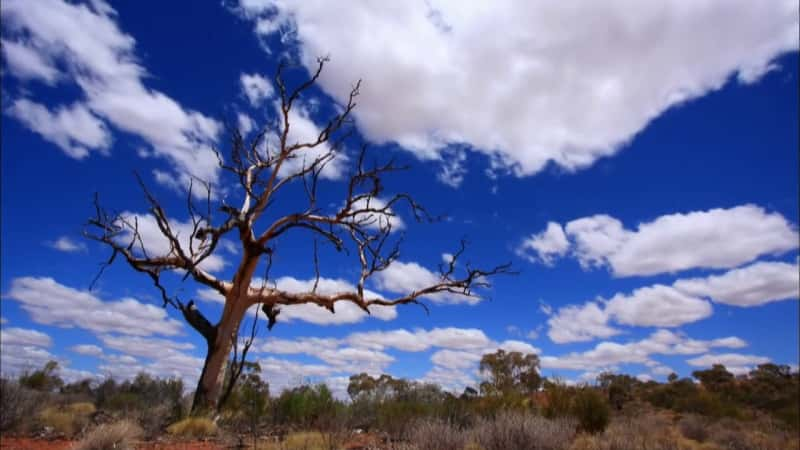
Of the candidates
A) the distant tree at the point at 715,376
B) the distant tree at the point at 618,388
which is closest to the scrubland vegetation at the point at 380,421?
the distant tree at the point at 618,388

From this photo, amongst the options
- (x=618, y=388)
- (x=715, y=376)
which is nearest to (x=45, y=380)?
(x=618, y=388)

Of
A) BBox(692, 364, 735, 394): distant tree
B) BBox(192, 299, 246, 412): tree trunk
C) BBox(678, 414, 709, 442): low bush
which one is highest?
BBox(692, 364, 735, 394): distant tree

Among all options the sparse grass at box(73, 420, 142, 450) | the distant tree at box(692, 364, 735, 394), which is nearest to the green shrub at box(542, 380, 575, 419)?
the sparse grass at box(73, 420, 142, 450)

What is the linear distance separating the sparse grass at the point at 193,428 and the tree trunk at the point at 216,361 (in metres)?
1.25

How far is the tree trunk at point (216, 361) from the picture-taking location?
A: 493 inches

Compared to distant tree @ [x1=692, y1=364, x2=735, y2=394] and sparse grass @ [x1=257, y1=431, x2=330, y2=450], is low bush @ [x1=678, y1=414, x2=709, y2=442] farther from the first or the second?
distant tree @ [x1=692, y1=364, x2=735, y2=394]

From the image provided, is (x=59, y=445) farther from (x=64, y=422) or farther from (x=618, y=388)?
(x=618, y=388)

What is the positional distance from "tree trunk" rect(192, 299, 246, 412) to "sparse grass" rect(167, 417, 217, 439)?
1253 mm

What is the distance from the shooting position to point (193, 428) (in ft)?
34.8

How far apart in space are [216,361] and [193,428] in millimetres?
2342

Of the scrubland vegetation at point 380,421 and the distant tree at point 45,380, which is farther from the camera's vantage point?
the distant tree at point 45,380

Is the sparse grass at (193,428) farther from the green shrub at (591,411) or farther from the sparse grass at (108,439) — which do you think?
the green shrub at (591,411)

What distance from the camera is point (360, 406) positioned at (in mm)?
14164

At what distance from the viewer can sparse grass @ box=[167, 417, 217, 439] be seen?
34.3 ft
